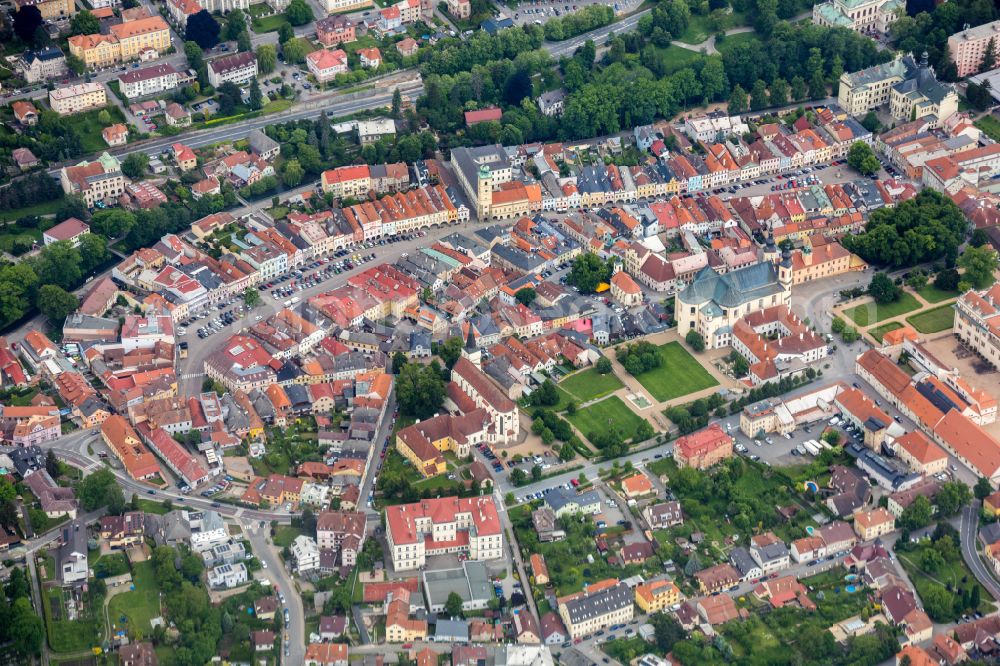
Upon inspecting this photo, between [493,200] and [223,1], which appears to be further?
[223,1]

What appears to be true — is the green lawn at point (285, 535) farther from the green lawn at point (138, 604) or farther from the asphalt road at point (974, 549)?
the asphalt road at point (974, 549)

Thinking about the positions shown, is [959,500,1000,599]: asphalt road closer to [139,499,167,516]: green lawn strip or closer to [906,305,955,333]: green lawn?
[906,305,955,333]: green lawn

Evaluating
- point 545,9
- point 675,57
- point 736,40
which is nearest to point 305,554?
point 675,57

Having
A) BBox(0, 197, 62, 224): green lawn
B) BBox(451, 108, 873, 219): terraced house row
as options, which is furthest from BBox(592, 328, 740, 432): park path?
BBox(0, 197, 62, 224): green lawn

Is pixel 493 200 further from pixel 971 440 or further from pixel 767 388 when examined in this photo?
pixel 971 440

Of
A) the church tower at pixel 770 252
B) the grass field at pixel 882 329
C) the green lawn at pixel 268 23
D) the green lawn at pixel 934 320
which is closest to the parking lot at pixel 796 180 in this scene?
the church tower at pixel 770 252

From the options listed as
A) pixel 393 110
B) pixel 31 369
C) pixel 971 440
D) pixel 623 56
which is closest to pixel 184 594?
pixel 31 369
